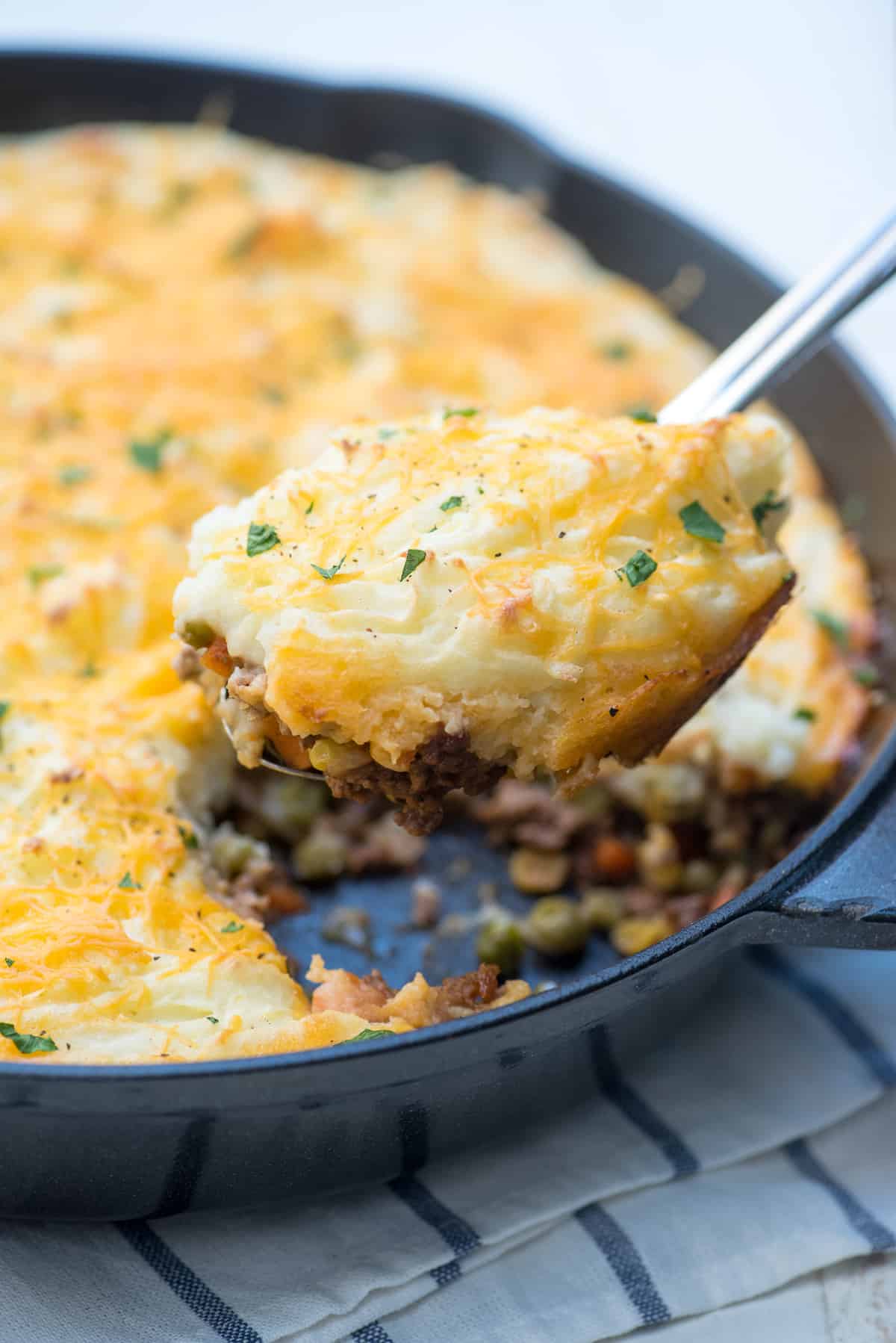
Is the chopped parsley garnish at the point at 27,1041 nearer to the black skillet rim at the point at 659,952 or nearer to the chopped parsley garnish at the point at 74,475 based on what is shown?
the black skillet rim at the point at 659,952

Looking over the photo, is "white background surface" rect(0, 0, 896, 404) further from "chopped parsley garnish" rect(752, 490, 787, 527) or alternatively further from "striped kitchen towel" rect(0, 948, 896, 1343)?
"striped kitchen towel" rect(0, 948, 896, 1343)

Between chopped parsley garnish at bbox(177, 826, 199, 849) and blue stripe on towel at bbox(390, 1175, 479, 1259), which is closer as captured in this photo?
blue stripe on towel at bbox(390, 1175, 479, 1259)

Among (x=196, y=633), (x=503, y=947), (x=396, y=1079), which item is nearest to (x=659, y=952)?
(x=396, y=1079)

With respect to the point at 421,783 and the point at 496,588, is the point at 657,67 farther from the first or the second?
the point at 421,783

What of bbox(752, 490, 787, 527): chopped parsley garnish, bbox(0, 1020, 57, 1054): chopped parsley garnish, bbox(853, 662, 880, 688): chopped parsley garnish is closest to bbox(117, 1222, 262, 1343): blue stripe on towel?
bbox(0, 1020, 57, 1054): chopped parsley garnish

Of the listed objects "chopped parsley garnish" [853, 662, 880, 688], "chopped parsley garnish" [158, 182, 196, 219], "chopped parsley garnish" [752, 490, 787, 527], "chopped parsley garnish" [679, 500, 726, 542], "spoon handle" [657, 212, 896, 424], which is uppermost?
"spoon handle" [657, 212, 896, 424]

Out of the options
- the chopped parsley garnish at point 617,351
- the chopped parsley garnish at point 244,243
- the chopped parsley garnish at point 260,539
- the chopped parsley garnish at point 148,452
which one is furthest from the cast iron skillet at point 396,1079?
the chopped parsley garnish at point 244,243

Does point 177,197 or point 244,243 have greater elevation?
point 244,243
